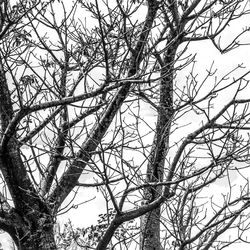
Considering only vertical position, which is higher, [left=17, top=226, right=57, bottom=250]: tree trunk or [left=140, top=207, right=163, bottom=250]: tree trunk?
[left=140, top=207, right=163, bottom=250]: tree trunk

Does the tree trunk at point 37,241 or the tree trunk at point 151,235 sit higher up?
the tree trunk at point 151,235

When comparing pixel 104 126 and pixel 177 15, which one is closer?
pixel 104 126

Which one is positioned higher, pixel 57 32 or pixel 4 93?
pixel 57 32

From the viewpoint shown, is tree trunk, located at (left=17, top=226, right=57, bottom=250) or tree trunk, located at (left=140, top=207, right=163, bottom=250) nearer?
tree trunk, located at (left=17, top=226, right=57, bottom=250)

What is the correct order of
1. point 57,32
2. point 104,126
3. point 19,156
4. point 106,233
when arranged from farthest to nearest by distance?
point 57,32 < point 104,126 < point 19,156 < point 106,233

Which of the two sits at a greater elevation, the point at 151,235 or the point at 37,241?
the point at 151,235

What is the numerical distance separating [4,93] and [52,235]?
227cm

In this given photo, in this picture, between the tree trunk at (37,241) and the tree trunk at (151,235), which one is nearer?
the tree trunk at (37,241)

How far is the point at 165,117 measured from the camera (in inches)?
373

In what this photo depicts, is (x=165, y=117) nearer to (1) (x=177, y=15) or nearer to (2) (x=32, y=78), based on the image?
(1) (x=177, y=15)

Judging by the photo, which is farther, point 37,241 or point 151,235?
point 151,235

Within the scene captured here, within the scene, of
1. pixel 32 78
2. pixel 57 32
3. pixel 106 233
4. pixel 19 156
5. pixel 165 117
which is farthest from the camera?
pixel 57 32

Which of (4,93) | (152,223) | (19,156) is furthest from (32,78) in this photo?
(152,223)

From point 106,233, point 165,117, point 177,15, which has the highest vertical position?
point 177,15
